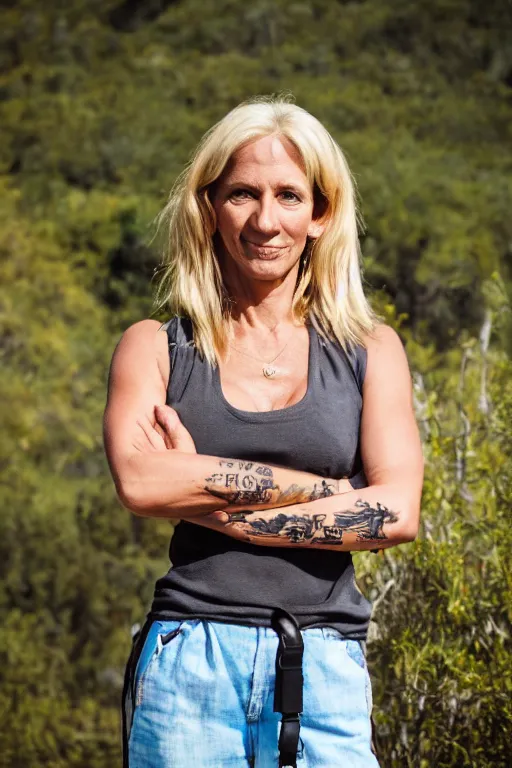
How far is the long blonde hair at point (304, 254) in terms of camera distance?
2.38 m

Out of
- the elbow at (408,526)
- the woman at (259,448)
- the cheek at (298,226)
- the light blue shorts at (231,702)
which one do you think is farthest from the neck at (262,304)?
the light blue shorts at (231,702)

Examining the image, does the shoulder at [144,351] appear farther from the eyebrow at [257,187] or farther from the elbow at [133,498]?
the eyebrow at [257,187]

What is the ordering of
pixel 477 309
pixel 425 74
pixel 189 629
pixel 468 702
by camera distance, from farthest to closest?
pixel 425 74 → pixel 477 309 → pixel 468 702 → pixel 189 629

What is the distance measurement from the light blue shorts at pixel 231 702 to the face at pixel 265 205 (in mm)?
776

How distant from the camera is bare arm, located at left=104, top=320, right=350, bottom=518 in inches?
87.0

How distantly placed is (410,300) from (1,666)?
458 centimetres

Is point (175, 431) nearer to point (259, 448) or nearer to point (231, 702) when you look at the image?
point (259, 448)

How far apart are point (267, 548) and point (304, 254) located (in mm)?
697

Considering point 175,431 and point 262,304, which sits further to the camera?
point 262,304

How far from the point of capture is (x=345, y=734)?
7.10ft

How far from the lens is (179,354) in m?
2.36

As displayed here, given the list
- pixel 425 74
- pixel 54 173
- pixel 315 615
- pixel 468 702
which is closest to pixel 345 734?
pixel 315 615

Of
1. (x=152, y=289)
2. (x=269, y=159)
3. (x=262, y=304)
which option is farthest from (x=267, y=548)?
(x=152, y=289)

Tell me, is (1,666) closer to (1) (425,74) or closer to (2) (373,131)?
(2) (373,131)
